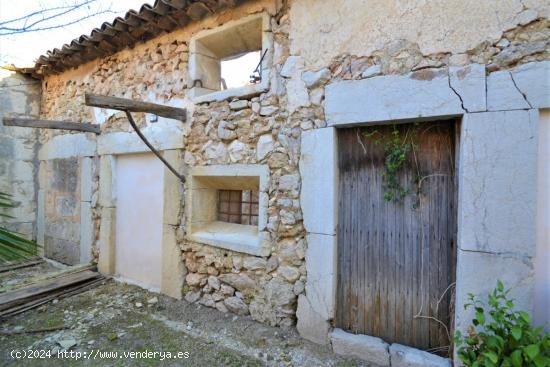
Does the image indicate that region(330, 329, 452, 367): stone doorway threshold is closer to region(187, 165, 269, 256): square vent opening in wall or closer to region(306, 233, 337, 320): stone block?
region(306, 233, 337, 320): stone block

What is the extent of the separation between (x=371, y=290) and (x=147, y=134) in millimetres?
3074

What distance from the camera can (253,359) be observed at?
2512mm

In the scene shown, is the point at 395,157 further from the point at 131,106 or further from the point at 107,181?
the point at 107,181

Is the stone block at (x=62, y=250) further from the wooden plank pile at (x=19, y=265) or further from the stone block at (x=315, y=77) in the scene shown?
the stone block at (x=315, y=77)

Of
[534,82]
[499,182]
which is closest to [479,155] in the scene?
[499,182]

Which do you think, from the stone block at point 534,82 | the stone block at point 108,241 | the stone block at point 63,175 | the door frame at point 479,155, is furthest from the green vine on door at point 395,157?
the stone block at point 63,175

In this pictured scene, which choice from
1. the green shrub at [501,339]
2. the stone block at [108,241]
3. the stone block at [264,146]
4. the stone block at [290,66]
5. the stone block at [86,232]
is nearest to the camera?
the green shrub at [501,339]

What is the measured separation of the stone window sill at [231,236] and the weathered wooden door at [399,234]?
2.68 feet

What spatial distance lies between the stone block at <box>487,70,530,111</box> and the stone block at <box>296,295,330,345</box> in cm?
197

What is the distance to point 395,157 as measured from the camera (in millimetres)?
2410

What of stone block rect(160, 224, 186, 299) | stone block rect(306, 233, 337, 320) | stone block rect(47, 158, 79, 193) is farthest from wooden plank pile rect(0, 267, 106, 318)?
stone block rect(306, 233, 337, 320)

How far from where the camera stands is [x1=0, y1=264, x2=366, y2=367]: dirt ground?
8.29 feet

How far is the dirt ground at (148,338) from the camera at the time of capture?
8.29 feet

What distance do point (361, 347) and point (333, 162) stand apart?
4.79 feet
